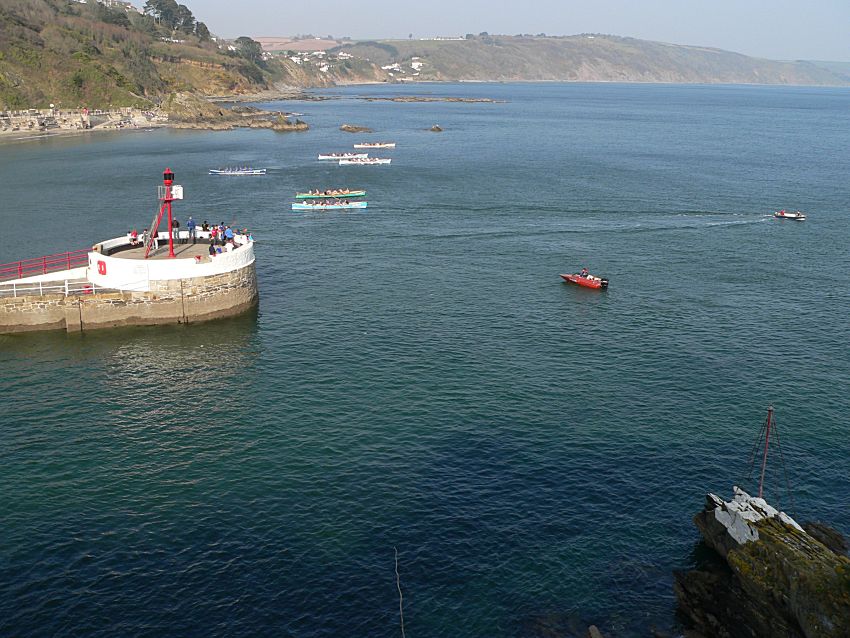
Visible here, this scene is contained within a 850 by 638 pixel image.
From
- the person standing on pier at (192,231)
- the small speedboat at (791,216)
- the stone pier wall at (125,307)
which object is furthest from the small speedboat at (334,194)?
the small speedboat at (791,216)

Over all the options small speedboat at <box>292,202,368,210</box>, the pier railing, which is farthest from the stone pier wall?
small speedboat at <box>292,202,368,210</box>

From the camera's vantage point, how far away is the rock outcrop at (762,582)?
28719mm

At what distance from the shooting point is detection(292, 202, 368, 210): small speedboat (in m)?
113

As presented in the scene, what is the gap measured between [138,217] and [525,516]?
83833 mm

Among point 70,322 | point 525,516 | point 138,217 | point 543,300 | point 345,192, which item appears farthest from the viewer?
point 345,192

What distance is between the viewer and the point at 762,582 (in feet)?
103

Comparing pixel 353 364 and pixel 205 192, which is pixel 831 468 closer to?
pixel 353 364

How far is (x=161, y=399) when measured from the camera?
4984 cm

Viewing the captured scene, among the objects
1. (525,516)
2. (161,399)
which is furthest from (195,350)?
(525,516)

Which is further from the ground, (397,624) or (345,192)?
Answer: (345,192)

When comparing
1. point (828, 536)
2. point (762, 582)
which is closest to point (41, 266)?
point (762, 582)

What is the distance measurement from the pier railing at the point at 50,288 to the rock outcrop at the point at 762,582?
47.5 m

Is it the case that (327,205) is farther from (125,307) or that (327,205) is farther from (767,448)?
(767,448)

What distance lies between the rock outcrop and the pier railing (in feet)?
156
